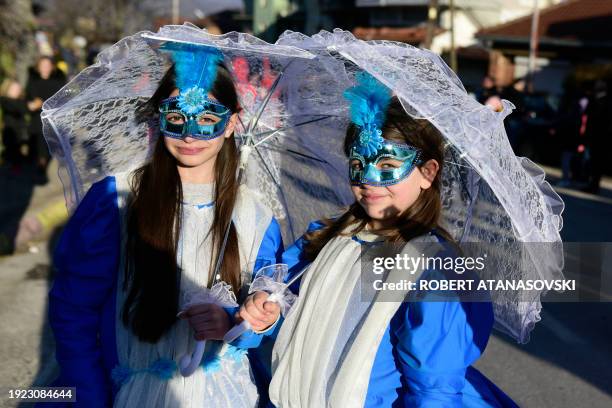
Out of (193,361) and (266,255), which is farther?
(266,255)

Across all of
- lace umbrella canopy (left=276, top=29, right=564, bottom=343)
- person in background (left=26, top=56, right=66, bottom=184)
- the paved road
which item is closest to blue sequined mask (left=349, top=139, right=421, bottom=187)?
lace umbrella canopy (left=276, top=29, right=564, bottom=343)

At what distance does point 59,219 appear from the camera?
912cm

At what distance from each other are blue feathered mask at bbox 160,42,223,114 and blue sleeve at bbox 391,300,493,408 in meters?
0.92

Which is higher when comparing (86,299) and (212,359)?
(86,299)

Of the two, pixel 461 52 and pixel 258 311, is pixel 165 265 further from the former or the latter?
pixel 461 52

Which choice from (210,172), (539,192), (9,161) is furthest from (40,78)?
(539,192)

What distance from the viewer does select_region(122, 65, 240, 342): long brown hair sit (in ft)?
7.69

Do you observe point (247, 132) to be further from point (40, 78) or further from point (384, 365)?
point (40, 78)

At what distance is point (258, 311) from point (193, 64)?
781 mm

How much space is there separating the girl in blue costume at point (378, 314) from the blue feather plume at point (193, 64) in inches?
17.4

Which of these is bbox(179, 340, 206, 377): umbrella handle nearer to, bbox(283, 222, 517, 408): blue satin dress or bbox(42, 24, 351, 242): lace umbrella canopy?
bbox(283, 222, 517, 408): blue satin dress

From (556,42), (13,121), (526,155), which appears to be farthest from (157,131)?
(556,42)

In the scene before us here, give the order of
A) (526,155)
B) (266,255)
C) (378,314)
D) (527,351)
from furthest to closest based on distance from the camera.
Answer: (526,155)
(527,351)
(266,255)
(378,314)

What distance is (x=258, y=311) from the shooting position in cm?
221
